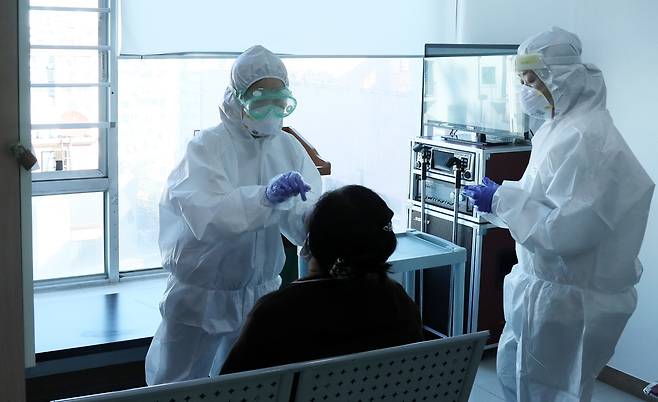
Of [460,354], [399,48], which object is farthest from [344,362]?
[399,48]

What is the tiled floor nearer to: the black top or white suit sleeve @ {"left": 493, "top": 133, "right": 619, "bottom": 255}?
white suit sleeve @ {"left": 493, "top": 133, "right": 619, "bottom": 255}

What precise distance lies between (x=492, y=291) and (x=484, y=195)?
54.2 inches

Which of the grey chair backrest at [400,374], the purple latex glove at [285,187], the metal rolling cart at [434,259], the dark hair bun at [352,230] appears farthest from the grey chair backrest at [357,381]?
the metal rolling cart at [434,259]

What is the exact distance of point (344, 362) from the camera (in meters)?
1.60

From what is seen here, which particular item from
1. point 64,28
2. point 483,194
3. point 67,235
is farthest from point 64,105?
point 483,194

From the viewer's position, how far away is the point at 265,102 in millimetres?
2385

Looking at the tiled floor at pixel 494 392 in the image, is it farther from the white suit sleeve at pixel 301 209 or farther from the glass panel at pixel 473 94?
the white suit sleeve at pixel 301 209

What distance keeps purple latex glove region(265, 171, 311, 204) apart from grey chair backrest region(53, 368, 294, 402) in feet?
2.48

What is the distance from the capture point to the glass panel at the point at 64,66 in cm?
354

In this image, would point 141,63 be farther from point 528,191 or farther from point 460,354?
point 460,354

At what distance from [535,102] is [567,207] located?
0.43 meters

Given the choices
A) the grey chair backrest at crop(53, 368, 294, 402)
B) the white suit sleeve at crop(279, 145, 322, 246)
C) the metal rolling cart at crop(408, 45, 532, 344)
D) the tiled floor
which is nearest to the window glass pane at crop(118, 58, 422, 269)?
the metal rolling cart at crop(408, 45, 532, 344)

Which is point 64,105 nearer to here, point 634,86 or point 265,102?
point 265,102

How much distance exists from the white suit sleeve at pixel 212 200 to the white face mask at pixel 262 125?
0.47ft
